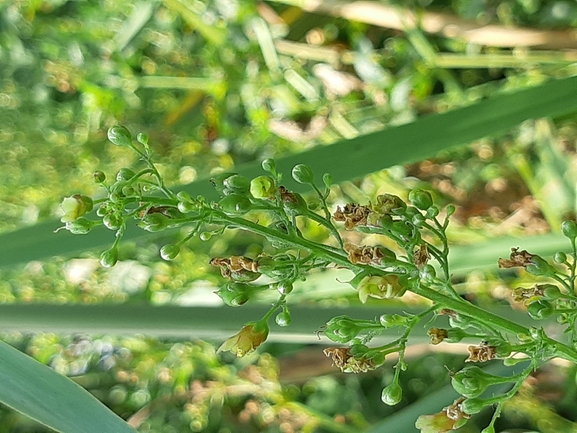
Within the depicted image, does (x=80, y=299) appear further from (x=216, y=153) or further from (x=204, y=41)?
(x=204, y=41)

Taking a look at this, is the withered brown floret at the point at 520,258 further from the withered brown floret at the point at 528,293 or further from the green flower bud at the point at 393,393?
the green flower bud at the point at 393,393

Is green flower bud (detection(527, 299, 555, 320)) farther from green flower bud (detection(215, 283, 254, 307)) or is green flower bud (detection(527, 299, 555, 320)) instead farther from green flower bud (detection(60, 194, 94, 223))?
green flower bud (detection(60, 194, 94, 223))

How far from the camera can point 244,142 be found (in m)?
1.47

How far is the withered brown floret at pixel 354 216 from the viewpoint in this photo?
462mm

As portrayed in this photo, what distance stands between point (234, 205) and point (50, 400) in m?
0.21

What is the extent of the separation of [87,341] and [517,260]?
127 cm

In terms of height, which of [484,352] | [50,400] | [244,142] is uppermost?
[484,352]

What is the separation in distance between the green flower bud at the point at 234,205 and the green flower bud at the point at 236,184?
0.01 m

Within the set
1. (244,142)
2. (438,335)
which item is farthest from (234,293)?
(244,142)

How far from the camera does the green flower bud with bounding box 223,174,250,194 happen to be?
0.45 meters

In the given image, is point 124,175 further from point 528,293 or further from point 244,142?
point 244,142

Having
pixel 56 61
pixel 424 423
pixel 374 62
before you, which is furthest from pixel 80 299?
pixel 424 423

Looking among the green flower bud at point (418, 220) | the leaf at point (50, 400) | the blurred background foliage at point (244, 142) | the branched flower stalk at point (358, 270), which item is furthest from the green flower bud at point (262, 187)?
the blurred background foliage at point (244, 142)

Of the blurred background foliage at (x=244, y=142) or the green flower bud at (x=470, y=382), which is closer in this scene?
the green flower bud at (x=470, y=382)
